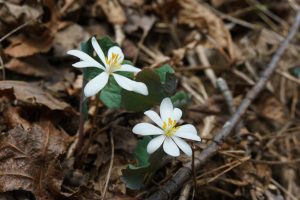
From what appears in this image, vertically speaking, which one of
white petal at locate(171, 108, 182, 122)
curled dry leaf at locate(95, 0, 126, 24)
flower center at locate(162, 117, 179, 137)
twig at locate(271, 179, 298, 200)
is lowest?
twig at locate(271, 179, 298, 200)

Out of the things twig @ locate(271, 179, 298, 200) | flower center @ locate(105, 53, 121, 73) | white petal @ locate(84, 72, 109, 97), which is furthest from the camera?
twig @ locate(271, 179, 298, 200)

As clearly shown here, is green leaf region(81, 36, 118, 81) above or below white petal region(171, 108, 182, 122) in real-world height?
above

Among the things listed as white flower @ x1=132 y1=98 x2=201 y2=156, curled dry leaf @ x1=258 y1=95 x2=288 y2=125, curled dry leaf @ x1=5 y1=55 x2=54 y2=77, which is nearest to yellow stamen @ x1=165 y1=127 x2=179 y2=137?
white flower @ x1=132 y1=98 x2=201 y2=156

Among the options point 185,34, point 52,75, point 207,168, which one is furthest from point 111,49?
Answer: point 185,34

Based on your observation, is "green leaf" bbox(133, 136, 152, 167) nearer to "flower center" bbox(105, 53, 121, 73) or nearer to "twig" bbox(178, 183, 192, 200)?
"twig" bbox(178, 183, 192, 200)

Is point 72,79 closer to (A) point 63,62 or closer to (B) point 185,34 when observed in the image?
(A) point 63,62

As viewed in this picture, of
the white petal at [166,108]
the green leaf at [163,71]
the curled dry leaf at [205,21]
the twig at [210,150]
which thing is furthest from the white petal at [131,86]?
the curled dry leaf at [205,21]

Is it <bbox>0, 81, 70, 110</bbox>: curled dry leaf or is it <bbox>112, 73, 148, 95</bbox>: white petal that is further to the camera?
<bbox>0, 81, 70, 110</bbox>: curled dry leaf

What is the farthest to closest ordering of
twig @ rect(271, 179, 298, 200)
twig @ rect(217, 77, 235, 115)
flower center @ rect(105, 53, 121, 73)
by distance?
twig @ rect(217, 77, 235, 115) < twig @ rect(271, 179, 298, 200) < flower center @ rect(105, 53, 121, 73)

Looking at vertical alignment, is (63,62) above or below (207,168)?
above

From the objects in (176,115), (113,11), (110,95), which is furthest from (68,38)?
(176,115)
